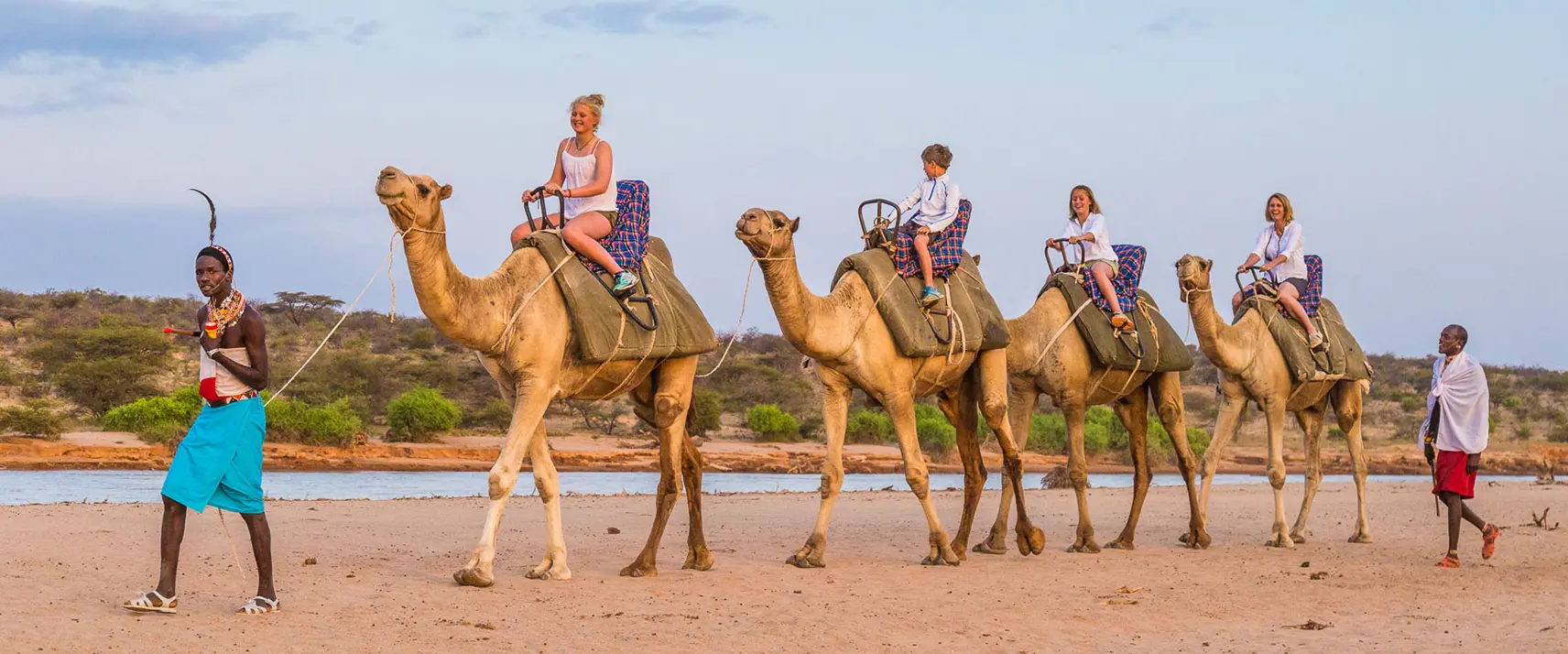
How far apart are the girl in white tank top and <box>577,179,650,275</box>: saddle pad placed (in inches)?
2.9

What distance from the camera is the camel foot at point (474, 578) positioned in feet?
31.9

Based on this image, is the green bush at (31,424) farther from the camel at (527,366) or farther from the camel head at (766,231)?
the camel head at (766,231)

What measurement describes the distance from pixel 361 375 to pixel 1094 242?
30138 mm

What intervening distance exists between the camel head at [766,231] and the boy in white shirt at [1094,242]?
4003 mm

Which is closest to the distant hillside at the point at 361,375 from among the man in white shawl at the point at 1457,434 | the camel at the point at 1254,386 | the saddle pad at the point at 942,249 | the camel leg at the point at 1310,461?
the camel leg at the point at 1310,461

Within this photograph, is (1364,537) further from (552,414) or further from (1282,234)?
(552,414)

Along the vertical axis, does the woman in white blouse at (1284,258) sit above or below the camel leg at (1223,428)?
above

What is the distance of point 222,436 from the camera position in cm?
823

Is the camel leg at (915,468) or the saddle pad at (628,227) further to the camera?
the camel leg at (915,468)

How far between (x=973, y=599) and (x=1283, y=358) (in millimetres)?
6253

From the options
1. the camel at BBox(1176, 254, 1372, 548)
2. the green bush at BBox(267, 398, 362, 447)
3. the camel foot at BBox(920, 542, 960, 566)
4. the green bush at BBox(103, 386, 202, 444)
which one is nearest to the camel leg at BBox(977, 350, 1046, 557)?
the camel foot at BBox(920, 542, 960, 566)

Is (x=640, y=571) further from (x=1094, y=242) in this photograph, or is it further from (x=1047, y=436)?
(x=1047, y=436)

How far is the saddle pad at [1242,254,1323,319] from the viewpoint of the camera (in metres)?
15.7

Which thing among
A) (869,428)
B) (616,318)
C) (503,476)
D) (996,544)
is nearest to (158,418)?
(869,428)
